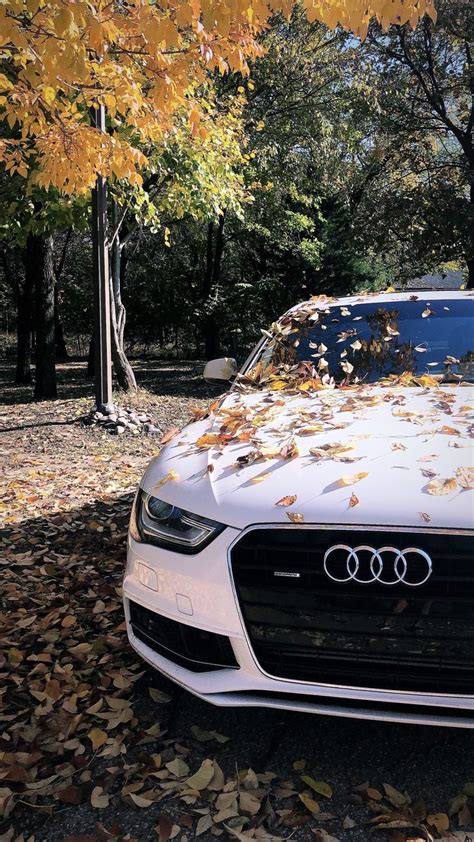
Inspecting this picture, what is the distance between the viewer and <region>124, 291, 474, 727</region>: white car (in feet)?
6.57

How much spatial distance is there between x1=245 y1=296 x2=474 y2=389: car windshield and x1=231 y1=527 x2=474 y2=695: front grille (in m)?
1.57

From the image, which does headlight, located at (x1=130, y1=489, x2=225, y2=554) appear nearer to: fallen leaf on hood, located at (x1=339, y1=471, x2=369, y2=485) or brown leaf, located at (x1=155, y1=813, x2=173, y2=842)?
fallen leaf on hood, located at (x1=339, y1=471, x2=369, y2=485)

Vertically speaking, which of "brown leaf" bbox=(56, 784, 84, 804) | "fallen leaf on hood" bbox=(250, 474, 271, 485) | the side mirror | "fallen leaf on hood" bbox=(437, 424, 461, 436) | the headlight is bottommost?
"brown leaf" bbox=(56, 784, 84, 804)

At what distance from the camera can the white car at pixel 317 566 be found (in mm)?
2002

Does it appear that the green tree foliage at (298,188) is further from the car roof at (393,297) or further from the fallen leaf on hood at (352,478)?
the fallen leaf on hood at (352,478)

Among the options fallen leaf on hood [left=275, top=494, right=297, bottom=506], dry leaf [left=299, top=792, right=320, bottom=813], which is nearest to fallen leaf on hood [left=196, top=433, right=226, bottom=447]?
fallen leaf on hood [left=275, top=494, right=297, bottom=506]

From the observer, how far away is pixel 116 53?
16.1 feet

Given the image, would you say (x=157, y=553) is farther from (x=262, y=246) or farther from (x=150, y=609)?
(x=262, y=246)

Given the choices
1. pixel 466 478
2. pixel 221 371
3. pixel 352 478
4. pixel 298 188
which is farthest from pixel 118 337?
pixel 466 478

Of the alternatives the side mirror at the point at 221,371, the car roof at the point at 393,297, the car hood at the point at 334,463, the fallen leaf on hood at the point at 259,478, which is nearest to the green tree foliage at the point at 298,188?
the car roof at the point at 393,297

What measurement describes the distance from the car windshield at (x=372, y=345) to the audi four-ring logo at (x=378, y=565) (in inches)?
61.9

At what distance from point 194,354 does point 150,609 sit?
2188cm

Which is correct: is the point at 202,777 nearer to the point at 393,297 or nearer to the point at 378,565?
the point at 378,565

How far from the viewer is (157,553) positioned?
94.8 inches
